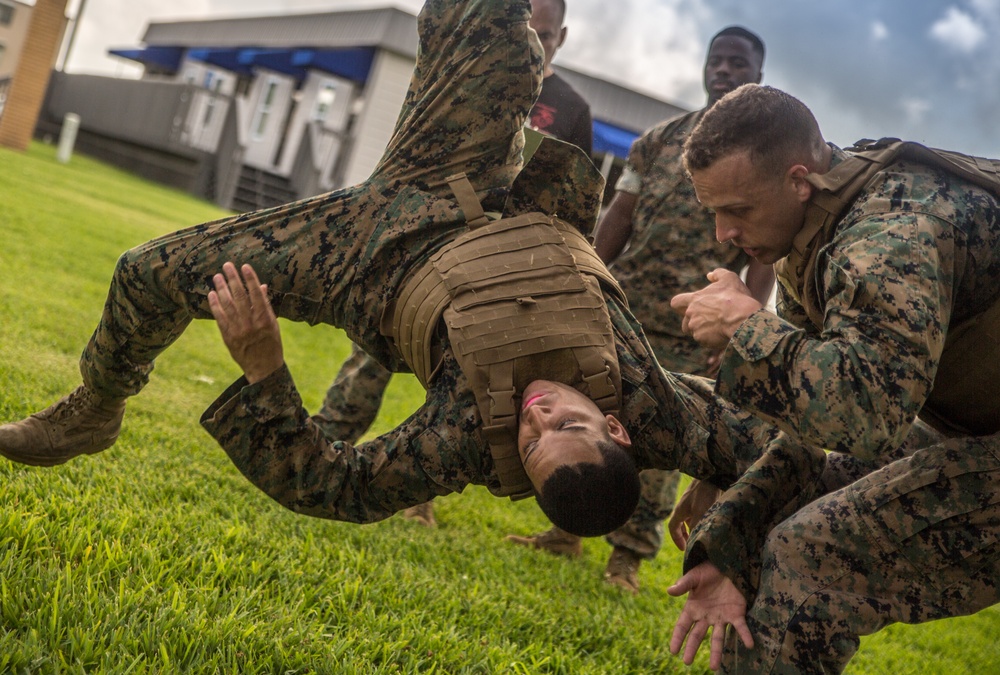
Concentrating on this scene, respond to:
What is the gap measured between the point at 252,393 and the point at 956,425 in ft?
7.06

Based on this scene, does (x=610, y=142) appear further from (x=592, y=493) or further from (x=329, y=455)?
(x=592, y=493)

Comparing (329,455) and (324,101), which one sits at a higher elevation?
(324,101)

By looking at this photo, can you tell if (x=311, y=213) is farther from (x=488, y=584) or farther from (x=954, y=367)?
(x=954, y=367)

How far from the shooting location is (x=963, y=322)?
8.51 ft

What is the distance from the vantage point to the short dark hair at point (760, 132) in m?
2.74

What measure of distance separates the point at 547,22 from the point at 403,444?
3030 mm

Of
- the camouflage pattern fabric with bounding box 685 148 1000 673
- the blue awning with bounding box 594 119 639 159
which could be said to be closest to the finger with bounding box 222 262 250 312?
the camouflage pattern fabric with bounding box 685 148 1000 673

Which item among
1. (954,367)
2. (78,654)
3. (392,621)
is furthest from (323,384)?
(954,367)

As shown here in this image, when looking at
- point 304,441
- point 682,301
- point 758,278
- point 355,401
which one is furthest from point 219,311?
point 758,278

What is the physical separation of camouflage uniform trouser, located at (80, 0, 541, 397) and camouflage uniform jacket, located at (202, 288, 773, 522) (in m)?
0.47

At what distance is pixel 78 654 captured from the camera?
245 cm

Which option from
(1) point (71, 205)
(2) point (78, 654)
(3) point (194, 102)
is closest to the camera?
(2) point (78, 654)

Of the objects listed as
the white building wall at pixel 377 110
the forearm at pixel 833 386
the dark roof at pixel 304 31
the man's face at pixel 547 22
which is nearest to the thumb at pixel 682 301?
the forearm at pixel 833 386

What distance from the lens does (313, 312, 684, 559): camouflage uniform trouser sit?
4.79 meters
